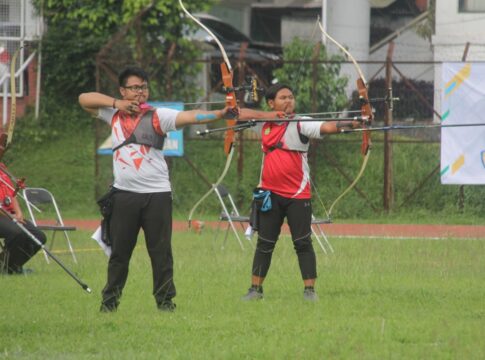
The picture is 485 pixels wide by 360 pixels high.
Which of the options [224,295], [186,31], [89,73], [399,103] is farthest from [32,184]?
→ [224,295]

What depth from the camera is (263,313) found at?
8.95m

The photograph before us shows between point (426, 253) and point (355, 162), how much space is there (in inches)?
280

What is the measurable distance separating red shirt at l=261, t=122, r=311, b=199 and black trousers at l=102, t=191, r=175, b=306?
112 centimetres

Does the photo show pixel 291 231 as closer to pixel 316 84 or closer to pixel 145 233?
pixel 145 233

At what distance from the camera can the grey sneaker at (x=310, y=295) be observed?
31.7 ft

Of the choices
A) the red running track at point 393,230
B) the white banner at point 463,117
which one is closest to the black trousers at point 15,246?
the red running track at point 393,230

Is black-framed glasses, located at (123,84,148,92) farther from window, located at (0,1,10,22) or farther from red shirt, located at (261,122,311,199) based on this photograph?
window, located at (0,1,10,22)

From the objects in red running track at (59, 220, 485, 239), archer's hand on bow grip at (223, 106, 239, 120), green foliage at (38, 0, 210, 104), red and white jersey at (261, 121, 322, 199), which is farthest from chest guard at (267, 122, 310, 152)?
green foliage at (38, 0, 210, 104)

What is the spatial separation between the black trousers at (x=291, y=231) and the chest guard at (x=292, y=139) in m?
0.41

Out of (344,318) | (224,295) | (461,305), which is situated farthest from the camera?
(224,295)

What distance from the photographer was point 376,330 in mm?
7992

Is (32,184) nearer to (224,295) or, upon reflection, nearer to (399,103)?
(399,103)

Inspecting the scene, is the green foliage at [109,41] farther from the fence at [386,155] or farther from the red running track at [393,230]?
the red running track at [393,230]

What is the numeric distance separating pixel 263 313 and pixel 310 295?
2.78 ft
